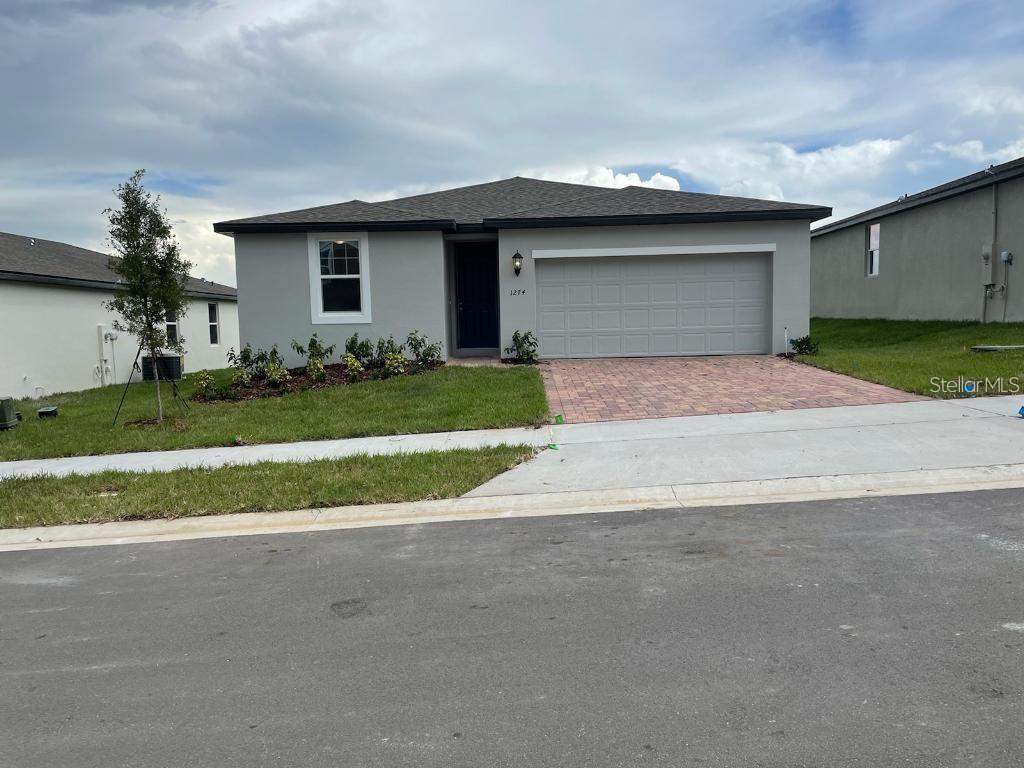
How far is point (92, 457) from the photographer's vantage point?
398 inches

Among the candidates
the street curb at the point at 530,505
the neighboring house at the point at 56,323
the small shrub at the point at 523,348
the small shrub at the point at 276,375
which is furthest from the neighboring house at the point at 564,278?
the street curb at the point at 530,505

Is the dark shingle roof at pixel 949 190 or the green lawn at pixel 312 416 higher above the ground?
the dark shingle roof at pixel 949 190

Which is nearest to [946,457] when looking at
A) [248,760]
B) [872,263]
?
[248,760]

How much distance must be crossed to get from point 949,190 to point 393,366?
1607 cm

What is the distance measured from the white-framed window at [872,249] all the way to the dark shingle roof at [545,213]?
399 inches

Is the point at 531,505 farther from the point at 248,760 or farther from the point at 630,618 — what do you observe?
the point at 248,760

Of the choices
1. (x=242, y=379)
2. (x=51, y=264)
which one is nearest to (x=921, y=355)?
(x=242, y=379)

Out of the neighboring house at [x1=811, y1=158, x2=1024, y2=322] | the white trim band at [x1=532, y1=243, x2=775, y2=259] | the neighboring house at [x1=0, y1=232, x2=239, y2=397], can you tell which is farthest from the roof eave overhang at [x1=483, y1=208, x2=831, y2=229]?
the neighboring house at [x1=0, y1=232, x2=239, y2=397]

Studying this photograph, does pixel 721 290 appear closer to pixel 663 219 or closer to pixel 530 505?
pixel 663 219

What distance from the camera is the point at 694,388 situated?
41.5ft

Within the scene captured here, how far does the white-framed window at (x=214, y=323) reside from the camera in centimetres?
2875

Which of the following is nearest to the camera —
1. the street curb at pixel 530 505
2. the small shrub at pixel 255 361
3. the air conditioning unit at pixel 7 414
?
the street curb at pixel 530 505

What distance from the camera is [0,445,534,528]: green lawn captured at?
712 centimetres

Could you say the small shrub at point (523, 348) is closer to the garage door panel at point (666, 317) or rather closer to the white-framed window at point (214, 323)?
the garage door panel at point (666, 317)
